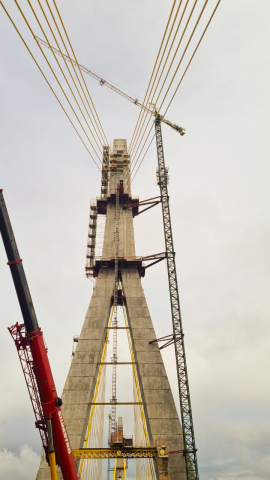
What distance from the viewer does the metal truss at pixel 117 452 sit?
33219 millimetres

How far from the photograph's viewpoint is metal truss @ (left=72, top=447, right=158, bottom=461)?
109 feet

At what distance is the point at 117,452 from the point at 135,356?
8.89 meters

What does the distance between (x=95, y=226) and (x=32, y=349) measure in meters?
33.7

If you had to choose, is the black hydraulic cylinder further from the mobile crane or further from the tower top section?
the tower top section

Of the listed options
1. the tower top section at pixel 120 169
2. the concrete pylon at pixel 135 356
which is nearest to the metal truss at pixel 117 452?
the concrete pylon at pixel 135 356

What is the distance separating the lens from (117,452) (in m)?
34.2

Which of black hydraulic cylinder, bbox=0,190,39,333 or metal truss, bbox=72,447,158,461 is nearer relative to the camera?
black hydraulic cylinder, bbox=0,190,39,333

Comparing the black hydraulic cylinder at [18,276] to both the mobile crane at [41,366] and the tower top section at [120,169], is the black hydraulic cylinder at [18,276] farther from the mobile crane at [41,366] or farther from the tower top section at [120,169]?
the tower top section at [120,169]

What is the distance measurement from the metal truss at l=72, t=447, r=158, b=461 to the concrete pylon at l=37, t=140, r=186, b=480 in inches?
32.8

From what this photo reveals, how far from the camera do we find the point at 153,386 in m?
36.5

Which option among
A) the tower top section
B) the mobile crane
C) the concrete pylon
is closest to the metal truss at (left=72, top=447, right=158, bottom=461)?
the concrete pylon

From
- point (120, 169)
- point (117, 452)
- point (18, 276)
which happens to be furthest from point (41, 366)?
point (120, 169)

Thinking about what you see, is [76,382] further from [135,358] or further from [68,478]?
[68,478]

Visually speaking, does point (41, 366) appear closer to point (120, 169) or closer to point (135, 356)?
point (135, 356)
